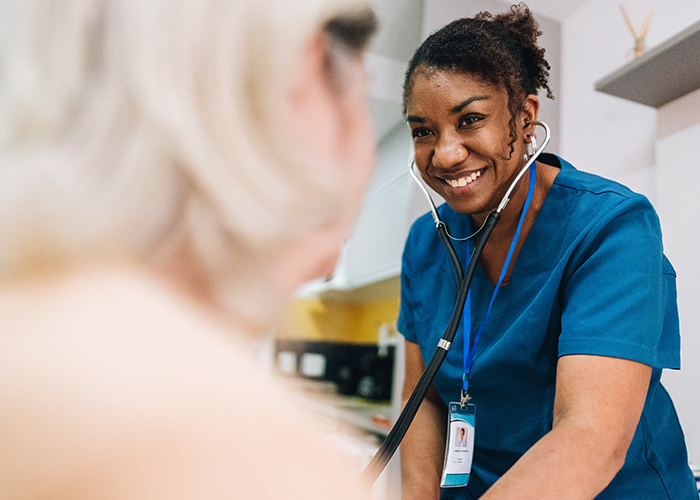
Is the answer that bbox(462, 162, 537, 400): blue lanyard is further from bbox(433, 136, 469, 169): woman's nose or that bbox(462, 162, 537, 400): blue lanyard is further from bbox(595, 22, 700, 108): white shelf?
bbox(595, 22, 700, 108): white shelf

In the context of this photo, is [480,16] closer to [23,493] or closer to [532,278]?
[532,278]

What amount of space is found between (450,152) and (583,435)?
1.41 feet

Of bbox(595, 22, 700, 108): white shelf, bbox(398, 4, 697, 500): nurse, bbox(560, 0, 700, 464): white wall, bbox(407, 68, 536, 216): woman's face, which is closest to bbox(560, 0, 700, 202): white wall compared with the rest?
bbox(560, 0, 700, 464): white wall

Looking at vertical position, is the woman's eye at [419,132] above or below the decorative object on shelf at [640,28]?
below

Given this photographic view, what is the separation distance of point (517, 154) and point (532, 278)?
199 mm

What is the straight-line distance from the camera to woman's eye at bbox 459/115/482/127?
0.80 m

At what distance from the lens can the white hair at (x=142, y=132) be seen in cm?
26

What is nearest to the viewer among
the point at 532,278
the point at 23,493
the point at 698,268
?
the point at 23,493

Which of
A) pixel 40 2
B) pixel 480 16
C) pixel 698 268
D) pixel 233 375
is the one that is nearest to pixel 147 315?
pixel 233 375

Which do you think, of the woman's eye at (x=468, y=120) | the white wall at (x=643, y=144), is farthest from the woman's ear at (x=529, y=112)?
the white wall at (x=643, y=144)

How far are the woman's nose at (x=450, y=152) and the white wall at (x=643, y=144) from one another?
71cm

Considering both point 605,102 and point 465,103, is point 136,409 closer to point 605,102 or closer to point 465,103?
point 465,103

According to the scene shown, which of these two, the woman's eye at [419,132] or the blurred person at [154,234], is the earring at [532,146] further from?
the blurred person at [154,234]

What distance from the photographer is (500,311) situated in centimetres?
87
